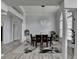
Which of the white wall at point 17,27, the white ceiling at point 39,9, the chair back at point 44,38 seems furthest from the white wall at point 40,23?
the chair back at point 44,38

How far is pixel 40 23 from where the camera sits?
16.9m

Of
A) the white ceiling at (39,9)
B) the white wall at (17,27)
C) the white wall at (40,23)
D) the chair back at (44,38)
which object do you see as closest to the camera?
the chair back at (44,38)

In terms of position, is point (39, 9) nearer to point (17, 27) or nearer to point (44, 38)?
point (17, 27)

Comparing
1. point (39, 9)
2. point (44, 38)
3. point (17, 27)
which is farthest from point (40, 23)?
point (44, 38)

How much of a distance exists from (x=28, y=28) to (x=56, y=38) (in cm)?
416

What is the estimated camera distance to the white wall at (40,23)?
16.8 m

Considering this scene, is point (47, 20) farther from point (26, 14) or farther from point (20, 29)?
point (20, 29)

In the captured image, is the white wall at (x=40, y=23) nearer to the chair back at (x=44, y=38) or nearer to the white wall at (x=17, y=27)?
the white wall at (x=17, y=27)

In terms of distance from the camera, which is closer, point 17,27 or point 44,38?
point 44,38

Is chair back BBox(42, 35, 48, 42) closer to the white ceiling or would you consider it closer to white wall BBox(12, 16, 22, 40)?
the white ceiling

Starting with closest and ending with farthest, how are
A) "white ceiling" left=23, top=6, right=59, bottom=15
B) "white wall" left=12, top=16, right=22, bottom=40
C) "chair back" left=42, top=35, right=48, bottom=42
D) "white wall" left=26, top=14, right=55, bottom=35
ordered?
"chair back" left=42, top=35, right=48, bottom=42, "white ceiling" left=23, top=6, right=59, bottom=15, "white wall" left=12, top=16, right=22, bottom=40, "white wall" left=26, top=14, right=55, bottom=35

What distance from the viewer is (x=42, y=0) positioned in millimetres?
5973

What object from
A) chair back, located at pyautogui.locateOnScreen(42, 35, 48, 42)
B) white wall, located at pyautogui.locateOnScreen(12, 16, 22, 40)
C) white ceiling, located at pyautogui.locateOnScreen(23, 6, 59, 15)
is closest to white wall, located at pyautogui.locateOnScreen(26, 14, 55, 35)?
white ceiling, located at pyautogui.locateOnScreen(23, 6, 59, 15)

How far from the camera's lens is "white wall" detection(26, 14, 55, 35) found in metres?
16.8
